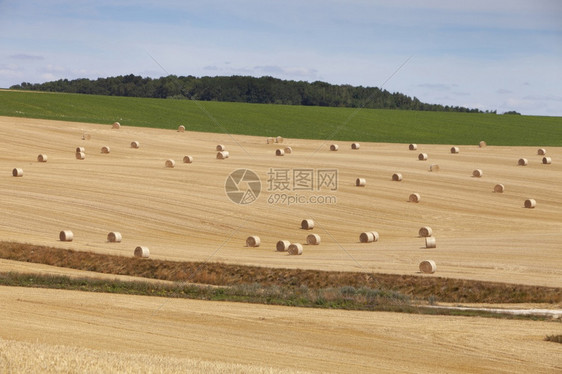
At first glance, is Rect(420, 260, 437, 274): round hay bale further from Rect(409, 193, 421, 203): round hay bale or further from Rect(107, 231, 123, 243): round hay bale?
Rect(409, 193, 421, 203): round hay bale

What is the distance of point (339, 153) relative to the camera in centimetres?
6391

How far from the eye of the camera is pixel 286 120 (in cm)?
9331

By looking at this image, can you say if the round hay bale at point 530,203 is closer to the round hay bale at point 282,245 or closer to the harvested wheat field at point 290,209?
the harvested wheat field at point 290,209

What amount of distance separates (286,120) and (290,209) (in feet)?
162

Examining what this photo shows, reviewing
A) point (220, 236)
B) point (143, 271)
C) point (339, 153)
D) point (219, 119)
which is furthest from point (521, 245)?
point (219, 119)

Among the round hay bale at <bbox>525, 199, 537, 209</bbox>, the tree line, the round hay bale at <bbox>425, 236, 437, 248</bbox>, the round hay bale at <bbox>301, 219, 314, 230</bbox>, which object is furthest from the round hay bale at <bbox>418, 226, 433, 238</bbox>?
the tree line

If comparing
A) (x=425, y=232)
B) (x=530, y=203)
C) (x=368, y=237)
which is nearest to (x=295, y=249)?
(x=368, y=237)

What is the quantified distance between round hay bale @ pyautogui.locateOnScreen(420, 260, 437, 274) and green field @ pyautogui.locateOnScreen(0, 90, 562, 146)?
48930mm

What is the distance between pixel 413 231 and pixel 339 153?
73.8 feet

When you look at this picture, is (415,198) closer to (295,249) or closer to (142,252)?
(295,249)

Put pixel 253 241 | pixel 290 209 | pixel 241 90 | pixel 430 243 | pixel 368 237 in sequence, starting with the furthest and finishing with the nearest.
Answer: pixel 241 90
pixel 290 209
pixel 368 237
pixel 253 241
pixel 430 243

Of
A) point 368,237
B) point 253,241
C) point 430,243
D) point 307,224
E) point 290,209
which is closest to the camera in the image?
point 430,243

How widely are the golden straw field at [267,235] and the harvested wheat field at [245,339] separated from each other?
0.07 m

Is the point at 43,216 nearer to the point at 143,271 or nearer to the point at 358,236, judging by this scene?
the point at 143,271
